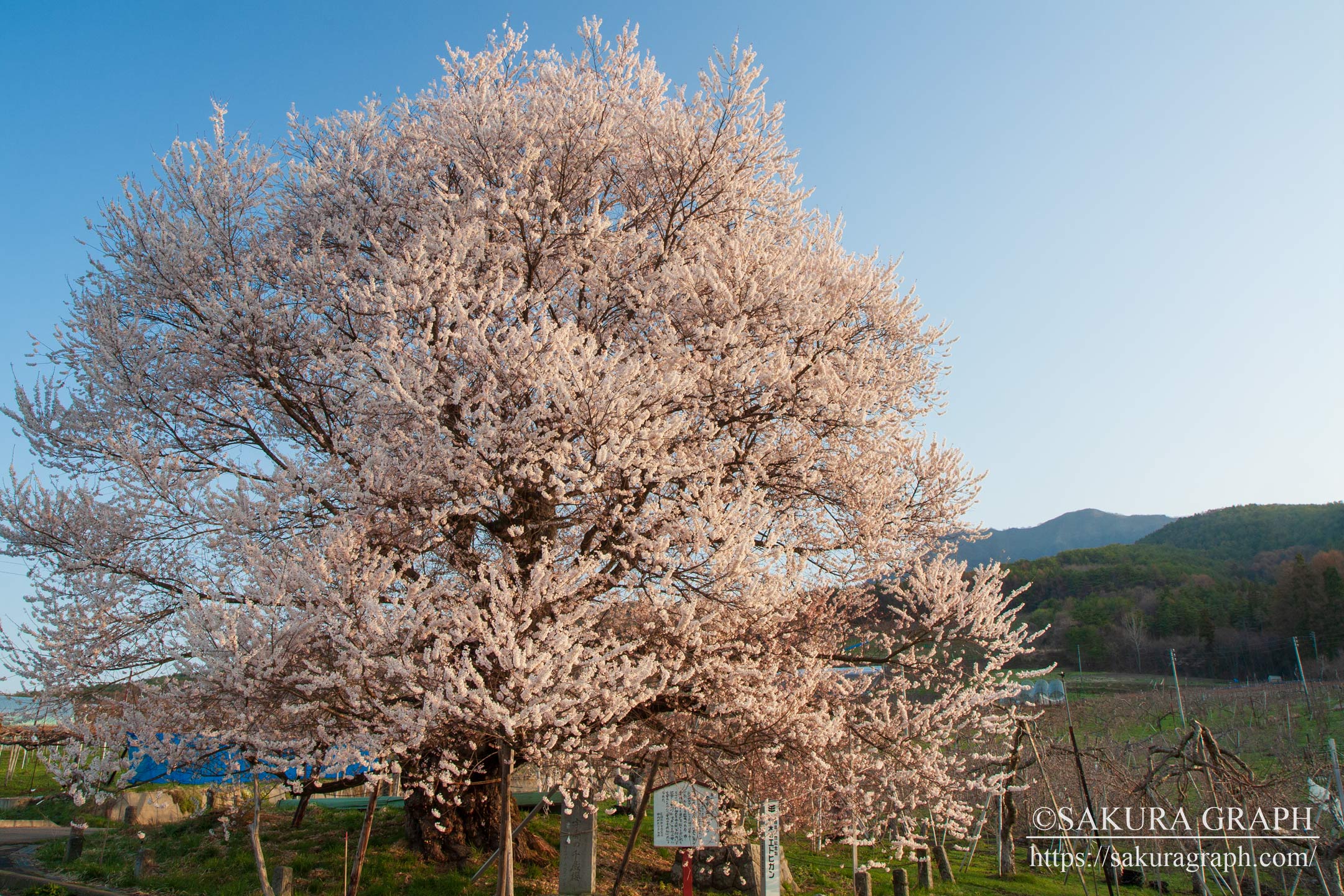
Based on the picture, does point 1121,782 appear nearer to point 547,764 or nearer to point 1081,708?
point 547,764

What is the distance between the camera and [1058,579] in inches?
2771

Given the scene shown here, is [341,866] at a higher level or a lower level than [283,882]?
lower

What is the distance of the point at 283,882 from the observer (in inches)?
349

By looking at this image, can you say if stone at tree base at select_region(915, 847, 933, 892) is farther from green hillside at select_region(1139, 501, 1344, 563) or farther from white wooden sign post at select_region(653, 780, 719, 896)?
green hillside at select_region(1139, 501, 1344, 563)

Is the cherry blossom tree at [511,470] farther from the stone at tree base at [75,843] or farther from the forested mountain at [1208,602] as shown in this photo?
the forested mountain at [1208,602]

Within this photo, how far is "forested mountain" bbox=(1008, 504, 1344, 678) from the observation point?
173ft

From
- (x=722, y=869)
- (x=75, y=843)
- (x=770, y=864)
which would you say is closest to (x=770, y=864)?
Answer: (x=770, y=864)

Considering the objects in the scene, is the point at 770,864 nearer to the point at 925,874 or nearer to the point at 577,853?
the point at 577,853

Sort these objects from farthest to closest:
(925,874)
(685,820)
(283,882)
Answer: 1. (925,874)
2. (685,820)
3. (283,882)

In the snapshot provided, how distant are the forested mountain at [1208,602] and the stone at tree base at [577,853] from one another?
42.3 meters

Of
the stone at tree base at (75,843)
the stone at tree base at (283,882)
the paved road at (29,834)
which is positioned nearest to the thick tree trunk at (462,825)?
the stone at tree base at (283,882)

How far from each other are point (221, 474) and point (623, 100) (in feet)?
23.3

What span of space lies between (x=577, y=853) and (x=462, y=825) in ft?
6.08

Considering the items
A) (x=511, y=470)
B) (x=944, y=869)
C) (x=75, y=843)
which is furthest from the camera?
(x=944, y=869)
